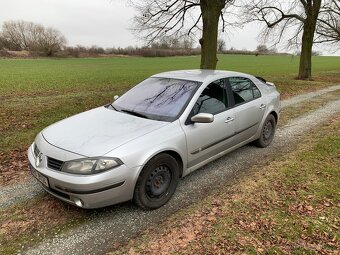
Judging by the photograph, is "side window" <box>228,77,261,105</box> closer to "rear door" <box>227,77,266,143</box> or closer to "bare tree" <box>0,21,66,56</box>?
"rear door" <box>227,77,266,143</box>

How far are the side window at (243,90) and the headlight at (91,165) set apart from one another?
253cm

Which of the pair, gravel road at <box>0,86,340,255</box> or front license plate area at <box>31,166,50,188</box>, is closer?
gravel road at <box>0,86,340,255</box>

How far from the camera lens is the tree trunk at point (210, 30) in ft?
34.7

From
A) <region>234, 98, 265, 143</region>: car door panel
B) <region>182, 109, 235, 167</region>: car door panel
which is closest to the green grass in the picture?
<region>234, 98, 265, 143</region>: car door panel

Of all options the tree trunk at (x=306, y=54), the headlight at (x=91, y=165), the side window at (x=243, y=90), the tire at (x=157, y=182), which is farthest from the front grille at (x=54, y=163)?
the tree trunk at (x=306, y=54)

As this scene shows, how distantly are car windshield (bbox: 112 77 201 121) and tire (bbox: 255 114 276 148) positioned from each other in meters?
2.00

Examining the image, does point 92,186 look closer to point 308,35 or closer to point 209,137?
point 209,137

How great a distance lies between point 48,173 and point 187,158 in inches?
67.7

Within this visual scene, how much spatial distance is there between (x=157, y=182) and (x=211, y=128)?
3.80 ft

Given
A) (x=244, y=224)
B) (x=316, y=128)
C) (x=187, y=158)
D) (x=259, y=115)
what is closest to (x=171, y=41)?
(x=316, y=128)

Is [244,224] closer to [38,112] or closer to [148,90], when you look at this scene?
[148,90]

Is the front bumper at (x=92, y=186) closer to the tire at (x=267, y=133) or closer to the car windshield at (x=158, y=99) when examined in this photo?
the car windshield at (x=158, y=99)

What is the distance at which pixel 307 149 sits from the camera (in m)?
5.44

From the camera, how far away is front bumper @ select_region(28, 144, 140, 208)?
3.01 metres
